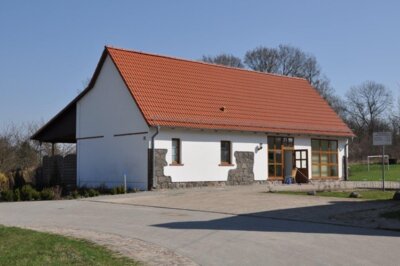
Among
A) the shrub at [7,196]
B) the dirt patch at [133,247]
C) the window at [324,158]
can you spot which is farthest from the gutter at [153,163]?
the dirt patch at [133,247]

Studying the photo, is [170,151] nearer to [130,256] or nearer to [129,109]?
[129,109]

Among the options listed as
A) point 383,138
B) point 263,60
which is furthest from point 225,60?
point 383,138

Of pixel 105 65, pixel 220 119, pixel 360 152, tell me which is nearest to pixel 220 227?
pixel 220 119

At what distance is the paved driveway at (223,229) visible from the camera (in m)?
10.5

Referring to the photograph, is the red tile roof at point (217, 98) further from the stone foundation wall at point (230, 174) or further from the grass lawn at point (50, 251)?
the grass lawn at point (50, 251)

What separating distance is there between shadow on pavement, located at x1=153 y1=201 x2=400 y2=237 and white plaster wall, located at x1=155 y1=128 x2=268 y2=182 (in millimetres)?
12255

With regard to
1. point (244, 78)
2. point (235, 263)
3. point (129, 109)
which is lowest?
point (235, 263)

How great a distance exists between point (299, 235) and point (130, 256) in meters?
4.41

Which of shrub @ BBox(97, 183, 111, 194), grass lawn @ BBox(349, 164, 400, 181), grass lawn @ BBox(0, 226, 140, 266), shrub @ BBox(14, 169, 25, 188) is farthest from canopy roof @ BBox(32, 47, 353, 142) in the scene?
grass lawn @ BBox(0, 226, 140, 266)

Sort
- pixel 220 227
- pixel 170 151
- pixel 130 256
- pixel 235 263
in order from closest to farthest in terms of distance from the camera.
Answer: pixel 235 263, pixel 130 256, pixel 220 227, pixel 170 151

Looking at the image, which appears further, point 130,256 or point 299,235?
point 299,235

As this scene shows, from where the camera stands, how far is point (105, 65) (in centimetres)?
3369

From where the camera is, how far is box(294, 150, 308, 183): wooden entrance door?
120ft

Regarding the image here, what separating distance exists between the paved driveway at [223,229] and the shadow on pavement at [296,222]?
0.08ft
